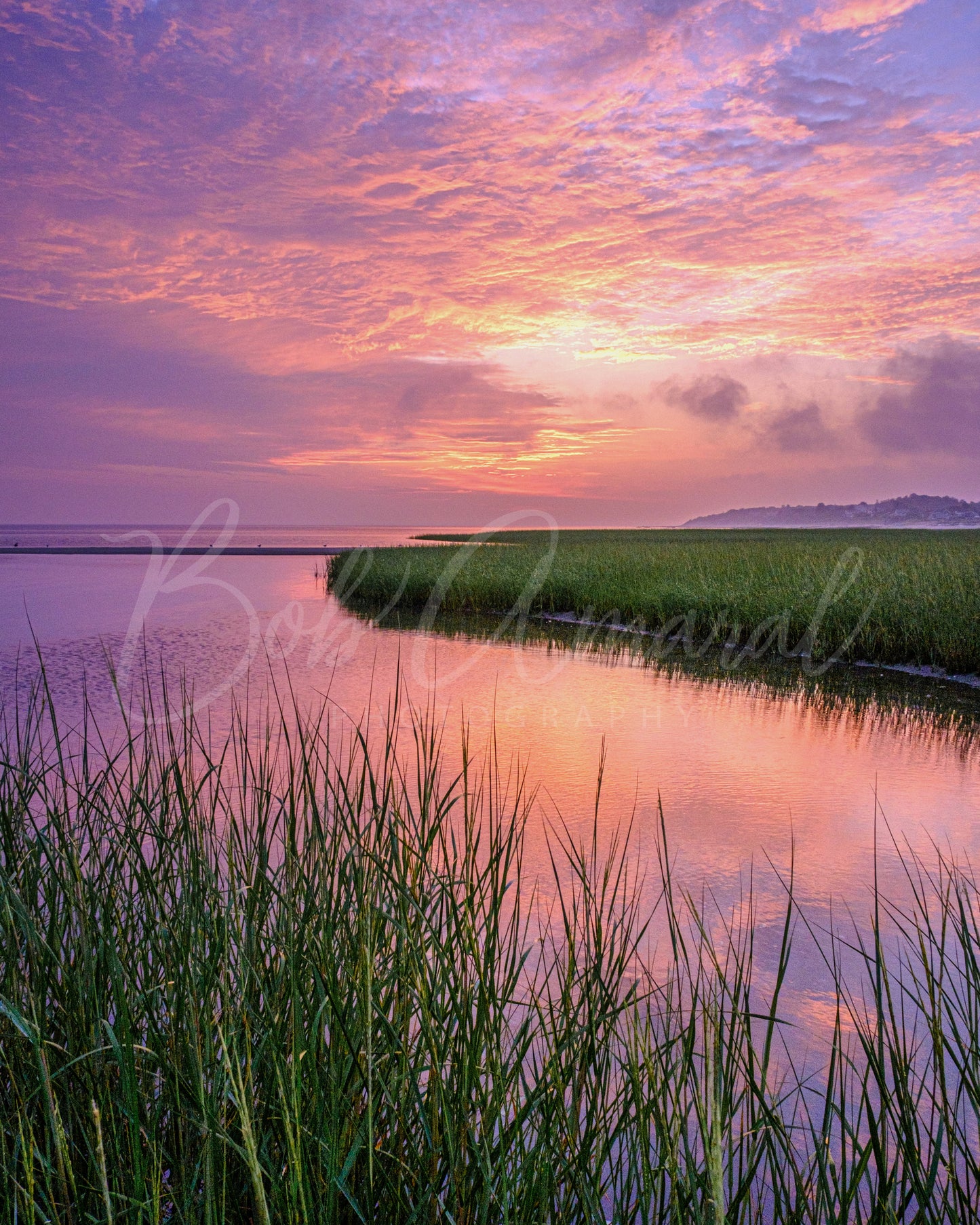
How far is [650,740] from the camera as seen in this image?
751 centimetres

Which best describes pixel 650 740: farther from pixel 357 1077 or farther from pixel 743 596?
pixel 743 596

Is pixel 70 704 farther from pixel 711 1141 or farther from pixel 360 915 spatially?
pixel 711 1141

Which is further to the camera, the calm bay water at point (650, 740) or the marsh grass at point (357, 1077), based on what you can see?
the calm bay water at point (650, 740)

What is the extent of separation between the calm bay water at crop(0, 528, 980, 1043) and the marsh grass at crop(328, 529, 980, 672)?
260 centimetres

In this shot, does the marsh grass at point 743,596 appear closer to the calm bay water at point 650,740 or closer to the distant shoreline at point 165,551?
the calm bay water at point 650,740

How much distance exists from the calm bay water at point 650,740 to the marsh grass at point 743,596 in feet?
8.53

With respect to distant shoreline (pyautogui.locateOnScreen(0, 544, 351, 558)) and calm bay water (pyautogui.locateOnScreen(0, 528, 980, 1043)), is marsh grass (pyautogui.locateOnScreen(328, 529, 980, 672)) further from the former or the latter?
distant shoreline (pyautogui.locateOnScreen(0, 544, 351, 558))

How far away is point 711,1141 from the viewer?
1.13m

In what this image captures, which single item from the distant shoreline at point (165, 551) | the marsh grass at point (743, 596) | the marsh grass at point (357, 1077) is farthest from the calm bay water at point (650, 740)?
the distant shoreline at point (165, 551)

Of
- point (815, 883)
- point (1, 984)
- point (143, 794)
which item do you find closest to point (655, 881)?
point (815, 883)

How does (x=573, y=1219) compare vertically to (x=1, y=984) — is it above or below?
below

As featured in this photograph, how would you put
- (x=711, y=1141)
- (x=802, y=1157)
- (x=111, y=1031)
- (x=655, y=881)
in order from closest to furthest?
(x=711, y=1141) < (x=111, y=1031) < (x=802, y=1157) < (x=655, y=881)

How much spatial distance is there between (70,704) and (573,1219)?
7367 mm

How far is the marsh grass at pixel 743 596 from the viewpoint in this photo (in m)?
11.7
